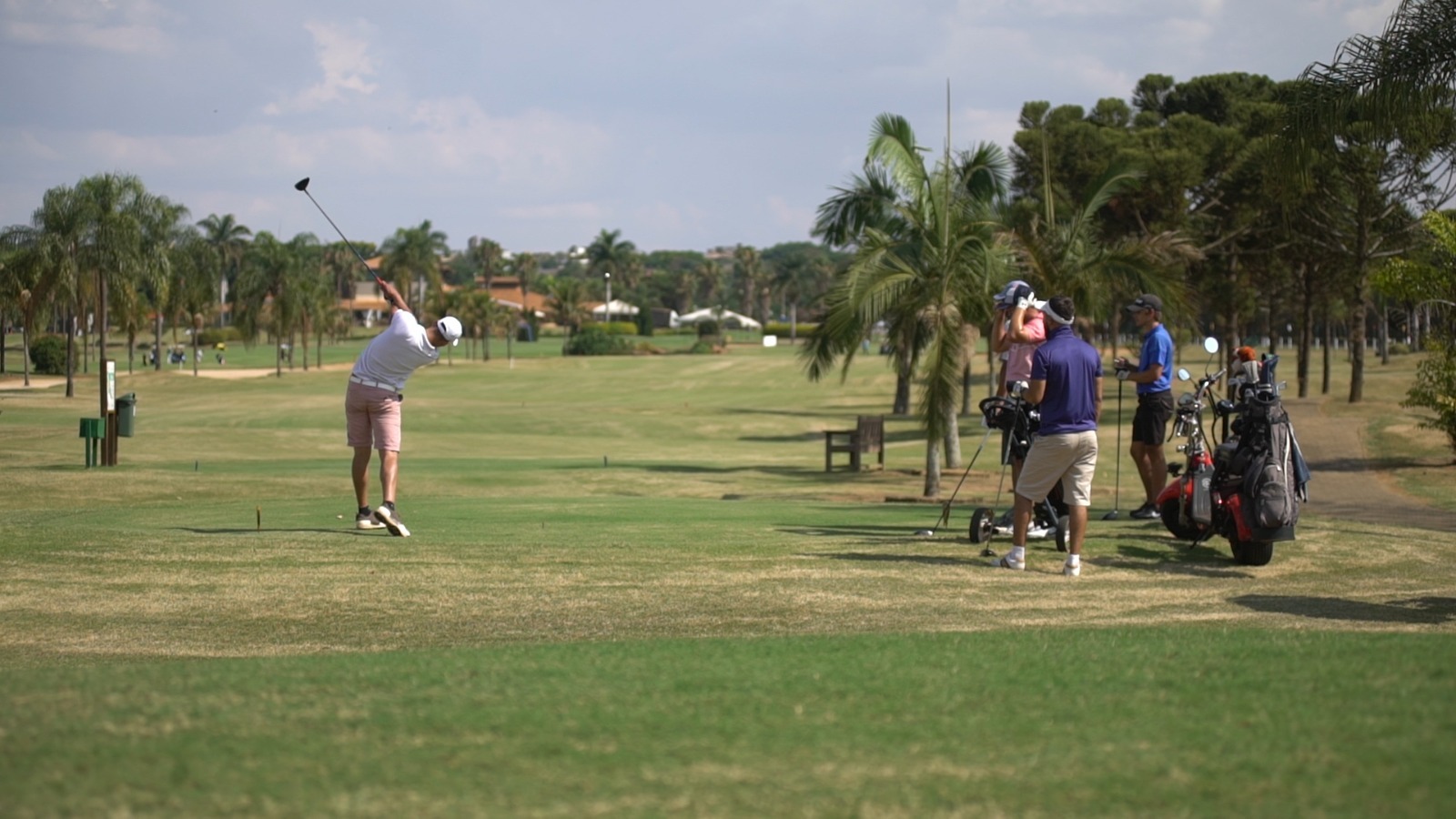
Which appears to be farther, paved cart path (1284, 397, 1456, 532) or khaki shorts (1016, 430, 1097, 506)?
paved cart path (1284, 397, 1456, 532)

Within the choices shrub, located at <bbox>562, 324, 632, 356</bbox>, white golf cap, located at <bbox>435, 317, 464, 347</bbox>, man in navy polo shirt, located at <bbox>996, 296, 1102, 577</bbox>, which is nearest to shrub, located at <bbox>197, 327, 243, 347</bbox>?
shrub, located at <bbox>562, 324, 632, 356</bbox>

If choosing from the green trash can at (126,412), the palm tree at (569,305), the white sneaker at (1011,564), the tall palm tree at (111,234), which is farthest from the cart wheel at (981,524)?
the palm tree at (569,305)

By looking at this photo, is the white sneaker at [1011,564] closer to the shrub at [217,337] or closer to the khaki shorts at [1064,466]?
the khaki shorts at [1064,466]

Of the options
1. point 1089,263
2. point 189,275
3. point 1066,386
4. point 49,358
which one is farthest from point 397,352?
point 189,275

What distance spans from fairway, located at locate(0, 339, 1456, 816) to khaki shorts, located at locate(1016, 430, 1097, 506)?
0.62m

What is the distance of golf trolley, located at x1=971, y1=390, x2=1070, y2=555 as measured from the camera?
11930mm

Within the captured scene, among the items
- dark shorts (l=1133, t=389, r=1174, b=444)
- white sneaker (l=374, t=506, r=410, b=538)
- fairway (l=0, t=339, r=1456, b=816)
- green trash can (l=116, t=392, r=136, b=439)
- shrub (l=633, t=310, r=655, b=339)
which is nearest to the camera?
fairway (l=0, t=339, r=1456, b=816)

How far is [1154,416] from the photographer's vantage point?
13758 millimetres

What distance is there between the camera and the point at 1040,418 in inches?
422

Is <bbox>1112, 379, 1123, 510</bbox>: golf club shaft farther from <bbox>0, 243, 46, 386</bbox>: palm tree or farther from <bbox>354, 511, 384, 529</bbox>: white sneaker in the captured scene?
<bbox>0, 243, 46, 386</bbox>: palm tree

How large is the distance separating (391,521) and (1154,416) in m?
7.25

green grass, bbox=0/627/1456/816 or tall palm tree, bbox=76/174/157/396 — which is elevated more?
tall palm tree, bbox=76/174/157/396

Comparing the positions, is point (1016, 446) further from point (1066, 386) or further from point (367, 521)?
point (367, 521)

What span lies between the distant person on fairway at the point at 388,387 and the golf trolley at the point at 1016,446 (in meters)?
4.65
